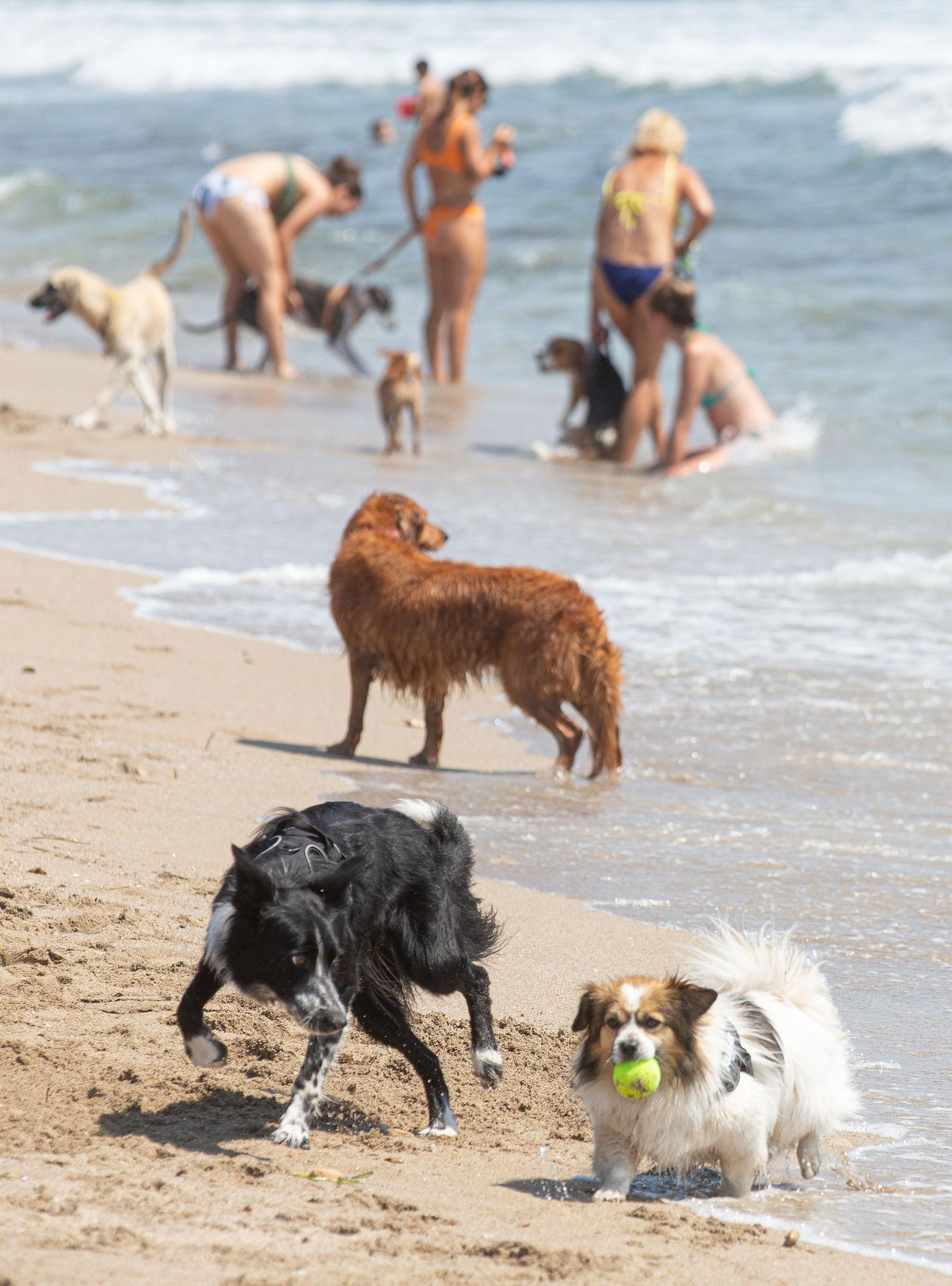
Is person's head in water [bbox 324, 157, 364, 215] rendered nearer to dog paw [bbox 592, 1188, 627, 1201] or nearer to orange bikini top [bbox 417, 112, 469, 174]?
orange bikini top [bbox 417, 112, 469, 174]

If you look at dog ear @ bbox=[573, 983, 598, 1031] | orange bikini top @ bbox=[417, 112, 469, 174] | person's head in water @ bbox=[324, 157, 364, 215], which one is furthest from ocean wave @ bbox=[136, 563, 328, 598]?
person's head in water @ bbox=[324, 157, 364, 215]

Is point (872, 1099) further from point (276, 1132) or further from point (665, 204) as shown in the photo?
point (665, 204)

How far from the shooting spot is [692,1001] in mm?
3174

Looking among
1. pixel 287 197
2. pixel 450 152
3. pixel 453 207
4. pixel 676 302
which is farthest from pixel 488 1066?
pixel 287 197

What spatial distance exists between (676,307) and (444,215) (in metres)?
3.71

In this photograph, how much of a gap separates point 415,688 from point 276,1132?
290 centimetres

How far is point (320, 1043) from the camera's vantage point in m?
3.35

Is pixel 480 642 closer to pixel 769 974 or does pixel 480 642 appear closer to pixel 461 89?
pixel 769 974

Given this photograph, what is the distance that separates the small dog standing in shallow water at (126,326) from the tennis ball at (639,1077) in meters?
9.04

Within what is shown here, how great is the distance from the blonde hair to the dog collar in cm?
1009

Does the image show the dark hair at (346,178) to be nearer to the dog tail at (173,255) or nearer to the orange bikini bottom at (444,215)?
the orange bikini bottom at (444,215)

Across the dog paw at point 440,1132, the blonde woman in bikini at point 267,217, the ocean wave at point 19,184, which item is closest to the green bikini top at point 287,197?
the blonde woman in bikini at point 267,217

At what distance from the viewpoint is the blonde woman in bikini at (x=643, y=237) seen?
12297 mm

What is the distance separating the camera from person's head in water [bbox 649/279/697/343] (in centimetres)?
1178
